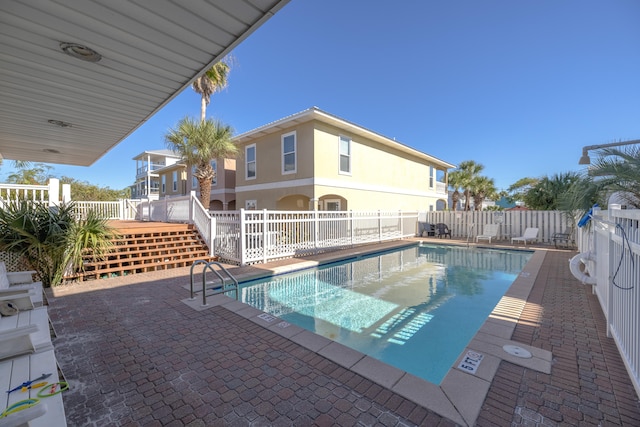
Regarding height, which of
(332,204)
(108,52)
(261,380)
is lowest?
(261,380)

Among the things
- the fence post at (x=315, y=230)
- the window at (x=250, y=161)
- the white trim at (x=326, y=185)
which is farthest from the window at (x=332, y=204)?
the window at (x=250, y=161)

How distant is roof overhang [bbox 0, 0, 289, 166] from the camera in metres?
2.50

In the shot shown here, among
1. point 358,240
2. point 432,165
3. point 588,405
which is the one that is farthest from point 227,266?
point 432,165

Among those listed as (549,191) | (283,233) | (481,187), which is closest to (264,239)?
(283,233)

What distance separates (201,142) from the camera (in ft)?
39.7

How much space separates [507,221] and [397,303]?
12.4 meters

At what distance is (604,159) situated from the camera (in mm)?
5016

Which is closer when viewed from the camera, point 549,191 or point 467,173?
point 549,191

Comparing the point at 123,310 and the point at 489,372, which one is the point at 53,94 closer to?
the point at 123,310

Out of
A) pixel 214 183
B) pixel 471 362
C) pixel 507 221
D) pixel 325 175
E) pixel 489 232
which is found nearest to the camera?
pixel 471 362

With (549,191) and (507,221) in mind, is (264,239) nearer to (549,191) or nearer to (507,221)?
(507,221)

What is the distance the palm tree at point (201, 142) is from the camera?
476 inches

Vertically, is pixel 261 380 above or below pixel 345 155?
below

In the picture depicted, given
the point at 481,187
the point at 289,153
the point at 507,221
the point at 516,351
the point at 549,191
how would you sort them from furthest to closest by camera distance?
the point at 481,187, the point at 549,191, the point at 507,221, the point at 289,153, the point at 516,351
